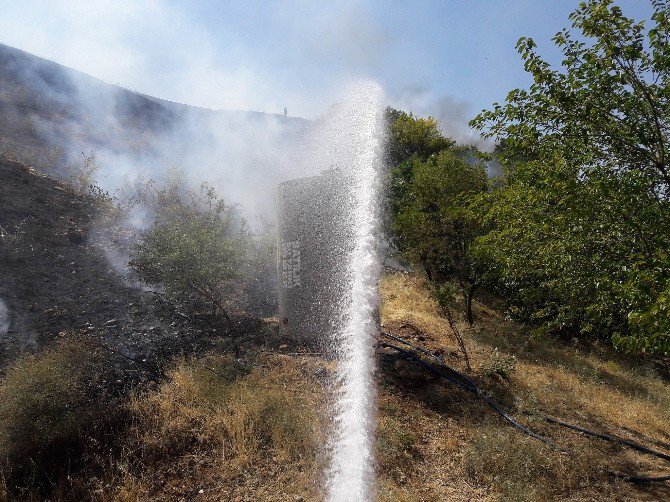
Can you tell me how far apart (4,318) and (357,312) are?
6902 millimetres

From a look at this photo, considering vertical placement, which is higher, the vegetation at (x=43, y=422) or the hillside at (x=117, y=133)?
the hillside at (x=117, y=133)

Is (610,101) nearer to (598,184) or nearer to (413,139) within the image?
(598,184)

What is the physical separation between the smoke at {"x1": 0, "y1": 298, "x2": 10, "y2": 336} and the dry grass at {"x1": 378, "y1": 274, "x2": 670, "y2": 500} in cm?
707

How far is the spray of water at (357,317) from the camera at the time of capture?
524 cm

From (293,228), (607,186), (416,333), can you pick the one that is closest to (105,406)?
(293,228)

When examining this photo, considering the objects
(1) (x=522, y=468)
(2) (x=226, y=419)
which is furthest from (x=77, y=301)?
(1) (x=522, y=468)

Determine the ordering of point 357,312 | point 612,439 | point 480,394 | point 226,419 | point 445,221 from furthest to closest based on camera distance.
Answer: point 445,221
point 357,312
point 480,394
point 612,439
point 226,419

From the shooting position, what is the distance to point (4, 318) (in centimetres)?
834

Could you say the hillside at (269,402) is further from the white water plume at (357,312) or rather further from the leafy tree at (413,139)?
the leafy tree at (413,139)

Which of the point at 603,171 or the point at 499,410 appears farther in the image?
the point at 499,410

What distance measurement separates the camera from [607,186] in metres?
4.82

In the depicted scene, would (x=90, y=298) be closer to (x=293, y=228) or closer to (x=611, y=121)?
(x=293, y=228)

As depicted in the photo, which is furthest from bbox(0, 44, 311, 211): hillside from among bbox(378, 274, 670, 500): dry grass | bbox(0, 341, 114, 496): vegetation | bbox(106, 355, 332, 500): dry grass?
bbox(378, 274, 670, 500): dry grass

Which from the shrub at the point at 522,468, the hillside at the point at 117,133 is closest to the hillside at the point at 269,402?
the shrub at the point at 522,468
